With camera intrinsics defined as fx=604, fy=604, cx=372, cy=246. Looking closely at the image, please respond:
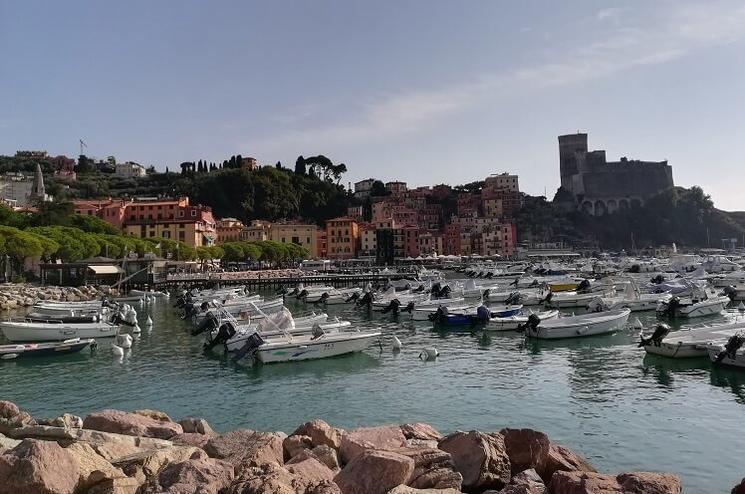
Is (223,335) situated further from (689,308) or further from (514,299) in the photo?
(689,308)

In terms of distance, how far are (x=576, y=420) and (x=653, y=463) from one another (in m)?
3.30

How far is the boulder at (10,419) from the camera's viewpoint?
11.6 m

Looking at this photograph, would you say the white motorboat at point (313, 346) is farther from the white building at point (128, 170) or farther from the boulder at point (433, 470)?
the white building at point (128, 170)

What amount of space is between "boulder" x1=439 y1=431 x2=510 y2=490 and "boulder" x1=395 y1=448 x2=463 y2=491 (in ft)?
0.92

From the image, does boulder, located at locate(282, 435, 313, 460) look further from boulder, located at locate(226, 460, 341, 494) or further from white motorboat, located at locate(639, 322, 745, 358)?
white motorboat, located at locate(639, 322, 745, 358)

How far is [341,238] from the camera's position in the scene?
126m

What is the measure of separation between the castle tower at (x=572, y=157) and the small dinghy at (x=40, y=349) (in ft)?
576

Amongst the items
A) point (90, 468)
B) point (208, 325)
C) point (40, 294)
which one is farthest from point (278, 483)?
point (40, 294)

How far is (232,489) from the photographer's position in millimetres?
7254

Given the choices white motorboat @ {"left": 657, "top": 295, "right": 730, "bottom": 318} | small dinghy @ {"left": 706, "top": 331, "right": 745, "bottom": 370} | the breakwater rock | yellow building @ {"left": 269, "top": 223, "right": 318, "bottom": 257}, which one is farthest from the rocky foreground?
yellow building @ {"left": 269, "top": 223, "right": 318, "bottom": 257}

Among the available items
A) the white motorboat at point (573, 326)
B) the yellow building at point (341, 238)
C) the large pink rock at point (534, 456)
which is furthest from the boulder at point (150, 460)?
the yellow building at point (341, 238)

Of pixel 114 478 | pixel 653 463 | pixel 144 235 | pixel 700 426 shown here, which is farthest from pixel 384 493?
pixel 144 235

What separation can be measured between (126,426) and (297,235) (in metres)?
114

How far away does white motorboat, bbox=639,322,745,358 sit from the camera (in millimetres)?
22781
